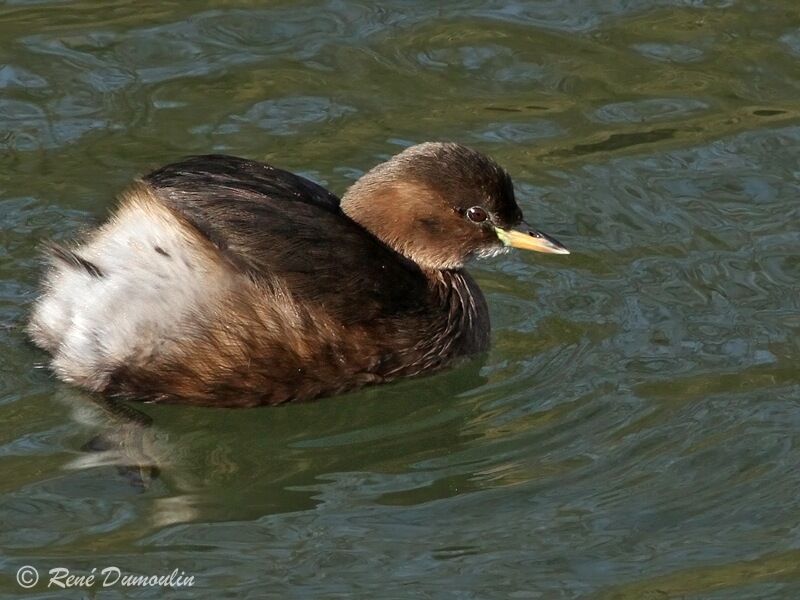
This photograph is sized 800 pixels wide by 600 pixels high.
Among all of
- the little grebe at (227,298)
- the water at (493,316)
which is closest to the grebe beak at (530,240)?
the water at (493,316)

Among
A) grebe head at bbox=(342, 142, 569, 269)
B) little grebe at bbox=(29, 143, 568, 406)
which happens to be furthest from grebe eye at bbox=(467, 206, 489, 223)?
little grebe at bbox=(29, 143, 568, 406)

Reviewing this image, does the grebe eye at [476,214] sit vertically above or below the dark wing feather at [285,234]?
below

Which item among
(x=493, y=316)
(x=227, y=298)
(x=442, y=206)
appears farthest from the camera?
(x=493, y=316)

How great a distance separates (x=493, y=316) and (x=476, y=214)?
21.5 inches

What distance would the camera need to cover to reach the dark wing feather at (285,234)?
18.8ft

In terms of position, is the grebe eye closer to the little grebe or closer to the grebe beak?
the grebe beak

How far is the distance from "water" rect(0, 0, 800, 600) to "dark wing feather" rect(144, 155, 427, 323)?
1.12 feet

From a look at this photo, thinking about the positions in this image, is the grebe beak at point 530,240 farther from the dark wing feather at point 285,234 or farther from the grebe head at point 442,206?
the dark wing feather at point 285,234

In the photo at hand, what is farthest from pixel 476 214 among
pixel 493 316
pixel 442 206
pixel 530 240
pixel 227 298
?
pixel 227 298

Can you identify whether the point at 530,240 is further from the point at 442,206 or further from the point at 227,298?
the point at 227,298

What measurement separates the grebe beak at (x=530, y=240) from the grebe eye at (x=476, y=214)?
8cm

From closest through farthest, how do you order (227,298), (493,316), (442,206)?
(227,298) < (442,206) < (493,316)

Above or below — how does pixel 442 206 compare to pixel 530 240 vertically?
above

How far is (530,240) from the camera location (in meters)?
6.57
